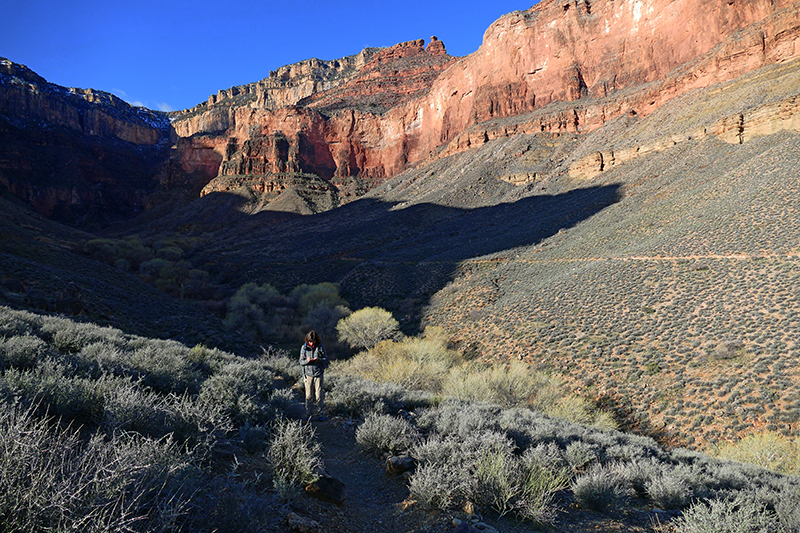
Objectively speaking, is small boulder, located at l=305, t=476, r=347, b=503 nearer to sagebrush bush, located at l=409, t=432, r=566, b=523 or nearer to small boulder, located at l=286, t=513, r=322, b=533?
small boulder, located at l=286, t=513, r=322, b=533

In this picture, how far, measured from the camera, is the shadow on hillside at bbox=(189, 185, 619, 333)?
30.8 metres

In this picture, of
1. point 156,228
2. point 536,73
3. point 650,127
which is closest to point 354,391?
point 650,127

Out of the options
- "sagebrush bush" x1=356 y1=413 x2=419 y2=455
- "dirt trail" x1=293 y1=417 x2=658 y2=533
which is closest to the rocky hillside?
"dirt trail" x1=293 y1=417 x2=658 y2=533

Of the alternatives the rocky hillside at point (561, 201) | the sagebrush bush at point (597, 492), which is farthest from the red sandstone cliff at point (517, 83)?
the sagebrush bush at point (597, 492)

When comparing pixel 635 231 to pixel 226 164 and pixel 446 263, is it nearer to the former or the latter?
pixel 446 263

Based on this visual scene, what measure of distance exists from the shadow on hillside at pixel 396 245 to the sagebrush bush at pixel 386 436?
711 inches

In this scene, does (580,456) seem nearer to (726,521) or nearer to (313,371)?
(726,521)

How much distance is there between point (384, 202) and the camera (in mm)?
64375

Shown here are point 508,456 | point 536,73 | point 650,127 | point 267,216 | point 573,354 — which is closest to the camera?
point 508,456

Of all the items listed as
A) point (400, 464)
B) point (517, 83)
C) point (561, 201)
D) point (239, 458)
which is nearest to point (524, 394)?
point (400, 464)

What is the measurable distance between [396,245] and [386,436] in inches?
1471

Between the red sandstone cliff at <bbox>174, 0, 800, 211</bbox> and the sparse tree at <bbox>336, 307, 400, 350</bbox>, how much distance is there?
147 feet

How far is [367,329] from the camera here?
21.8 meters

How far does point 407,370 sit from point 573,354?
7.15 metres
